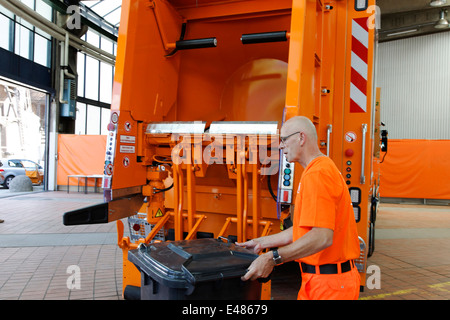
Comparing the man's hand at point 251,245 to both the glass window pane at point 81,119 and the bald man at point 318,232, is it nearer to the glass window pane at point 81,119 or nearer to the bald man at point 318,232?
the bald man at point 318,232

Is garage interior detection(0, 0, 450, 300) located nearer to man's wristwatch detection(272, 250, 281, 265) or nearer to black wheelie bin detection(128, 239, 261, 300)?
black wheelie bin detection(128, 239, 261, 300)

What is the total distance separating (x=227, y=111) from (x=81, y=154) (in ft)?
32.7

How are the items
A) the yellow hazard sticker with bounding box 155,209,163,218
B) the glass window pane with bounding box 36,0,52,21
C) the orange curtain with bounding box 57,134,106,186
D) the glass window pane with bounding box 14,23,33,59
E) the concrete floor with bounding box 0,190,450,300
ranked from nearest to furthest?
the yellow hazard sticker with bounding box 155,209,163,218
the concrete floor with bounding box 0,190,450,300
the glass window pane with bounding box 14,23,33,59
the glass window pane with bounding box 36,0,52,21
the orange curtain with bounding box 57,134,106,186

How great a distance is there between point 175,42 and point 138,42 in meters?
0.54

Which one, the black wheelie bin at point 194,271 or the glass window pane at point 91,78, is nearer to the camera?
the black wheelie bin at point 194,271

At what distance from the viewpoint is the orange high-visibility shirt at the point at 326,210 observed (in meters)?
1.57

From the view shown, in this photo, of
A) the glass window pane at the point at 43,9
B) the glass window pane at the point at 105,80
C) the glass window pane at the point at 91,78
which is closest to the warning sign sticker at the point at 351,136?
the glass window pane at the point at 43,9

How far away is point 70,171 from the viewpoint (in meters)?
13.0

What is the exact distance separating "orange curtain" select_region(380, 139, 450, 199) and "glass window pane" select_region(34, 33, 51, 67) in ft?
39.7

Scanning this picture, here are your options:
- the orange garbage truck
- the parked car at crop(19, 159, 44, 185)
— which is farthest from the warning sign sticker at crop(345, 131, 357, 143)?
the parked car at crop(19, 159, 44, 185)

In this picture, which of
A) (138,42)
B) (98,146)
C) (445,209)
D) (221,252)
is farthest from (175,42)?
(445,209)

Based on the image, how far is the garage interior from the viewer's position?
417 cm

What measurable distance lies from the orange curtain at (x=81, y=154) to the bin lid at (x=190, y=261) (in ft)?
37.6

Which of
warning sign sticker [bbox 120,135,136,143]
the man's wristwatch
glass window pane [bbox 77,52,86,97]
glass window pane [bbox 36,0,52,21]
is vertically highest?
glass window pane [bbox 36,0,52,21]
